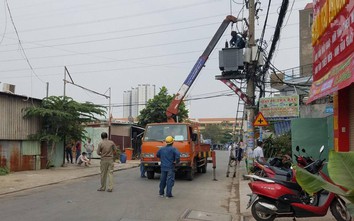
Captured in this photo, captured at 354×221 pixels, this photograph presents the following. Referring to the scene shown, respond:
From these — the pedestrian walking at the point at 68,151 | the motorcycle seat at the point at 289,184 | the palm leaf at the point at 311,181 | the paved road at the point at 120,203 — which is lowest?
the paved road at the point at 120,203

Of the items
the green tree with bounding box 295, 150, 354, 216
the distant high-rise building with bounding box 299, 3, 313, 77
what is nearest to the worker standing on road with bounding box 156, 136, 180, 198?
the green tree with bounding box 295, 150, 354, 216

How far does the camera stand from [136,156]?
33281mm

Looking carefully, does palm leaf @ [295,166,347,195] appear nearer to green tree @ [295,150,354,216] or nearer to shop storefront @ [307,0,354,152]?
green tree @ [295,150,354,216]

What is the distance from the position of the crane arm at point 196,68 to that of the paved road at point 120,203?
5816 millimetres

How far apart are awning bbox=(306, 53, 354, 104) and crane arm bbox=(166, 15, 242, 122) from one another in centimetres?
817

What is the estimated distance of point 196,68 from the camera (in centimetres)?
1892

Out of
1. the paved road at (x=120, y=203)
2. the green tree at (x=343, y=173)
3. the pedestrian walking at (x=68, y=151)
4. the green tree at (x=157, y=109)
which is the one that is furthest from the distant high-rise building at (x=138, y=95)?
the green tree at (x=343, y=173)

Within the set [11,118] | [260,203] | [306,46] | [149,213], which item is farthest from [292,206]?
[306,46]

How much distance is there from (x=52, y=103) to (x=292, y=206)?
15394 millimetres

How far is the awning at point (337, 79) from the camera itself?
7965 millimetres

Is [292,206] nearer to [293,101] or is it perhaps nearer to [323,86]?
[323,86]

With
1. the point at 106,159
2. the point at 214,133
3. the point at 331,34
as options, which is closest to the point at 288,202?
the point at 331,34

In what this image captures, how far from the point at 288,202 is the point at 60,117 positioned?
14.3 meters

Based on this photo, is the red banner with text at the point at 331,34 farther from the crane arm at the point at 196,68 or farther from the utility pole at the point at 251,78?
the crane arm at the point at 196,68
